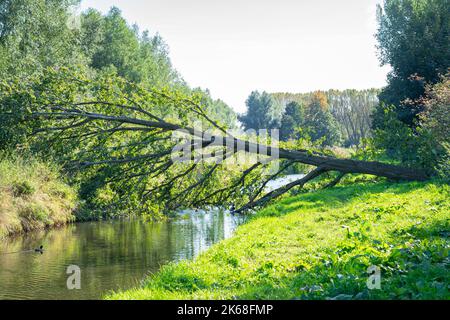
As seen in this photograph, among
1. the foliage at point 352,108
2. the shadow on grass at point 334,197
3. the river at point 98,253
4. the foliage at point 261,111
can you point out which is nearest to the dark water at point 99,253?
the river at point 98,253

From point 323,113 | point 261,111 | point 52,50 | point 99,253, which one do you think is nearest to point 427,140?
point 99,253

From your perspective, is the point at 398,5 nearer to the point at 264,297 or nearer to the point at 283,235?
the point at 283,235

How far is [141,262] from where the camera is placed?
13031 millimetres

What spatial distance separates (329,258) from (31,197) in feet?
49.2

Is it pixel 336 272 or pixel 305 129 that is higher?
pixel 305 129

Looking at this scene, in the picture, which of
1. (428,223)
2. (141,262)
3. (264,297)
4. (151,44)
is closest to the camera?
(264,297)

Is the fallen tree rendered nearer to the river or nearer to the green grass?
the river

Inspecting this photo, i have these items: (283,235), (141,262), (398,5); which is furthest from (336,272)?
(398,5)

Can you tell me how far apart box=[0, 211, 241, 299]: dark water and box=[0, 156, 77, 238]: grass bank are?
2.04ft

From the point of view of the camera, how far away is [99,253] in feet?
47.1

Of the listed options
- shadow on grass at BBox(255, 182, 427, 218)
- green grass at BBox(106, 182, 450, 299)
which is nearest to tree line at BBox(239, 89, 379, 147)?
shadow on grass at BBox(255, 182, 427, 218)

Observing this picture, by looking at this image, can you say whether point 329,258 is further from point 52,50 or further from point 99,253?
point 52,50

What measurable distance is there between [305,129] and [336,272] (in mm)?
10816

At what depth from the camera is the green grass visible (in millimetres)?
5281
